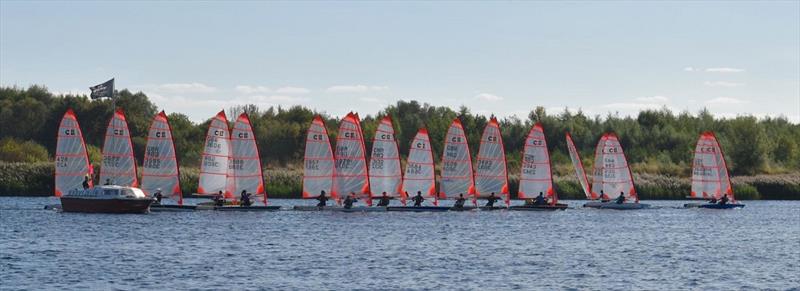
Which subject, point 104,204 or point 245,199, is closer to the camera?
point 104,204

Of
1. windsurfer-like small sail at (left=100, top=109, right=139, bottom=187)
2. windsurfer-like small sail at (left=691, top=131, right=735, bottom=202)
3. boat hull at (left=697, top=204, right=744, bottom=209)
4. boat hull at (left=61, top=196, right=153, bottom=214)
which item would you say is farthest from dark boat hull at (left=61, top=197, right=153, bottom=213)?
windsurfer-like small sail at (left=691, top=131, right=735, bottom=202)

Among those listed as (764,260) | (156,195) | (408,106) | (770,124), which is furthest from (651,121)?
(764,260)

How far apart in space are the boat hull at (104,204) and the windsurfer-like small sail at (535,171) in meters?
28.2

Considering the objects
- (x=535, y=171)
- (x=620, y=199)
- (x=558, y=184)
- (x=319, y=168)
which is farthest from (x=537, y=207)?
(x=558, y=184)

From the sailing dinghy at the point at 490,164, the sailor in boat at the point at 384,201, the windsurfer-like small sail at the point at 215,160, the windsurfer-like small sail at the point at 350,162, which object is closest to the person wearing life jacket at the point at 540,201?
the sailing dinghy at the point at 490,164

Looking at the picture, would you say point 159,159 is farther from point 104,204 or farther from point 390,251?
point 390,251

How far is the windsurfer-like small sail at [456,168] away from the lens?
3664 inches

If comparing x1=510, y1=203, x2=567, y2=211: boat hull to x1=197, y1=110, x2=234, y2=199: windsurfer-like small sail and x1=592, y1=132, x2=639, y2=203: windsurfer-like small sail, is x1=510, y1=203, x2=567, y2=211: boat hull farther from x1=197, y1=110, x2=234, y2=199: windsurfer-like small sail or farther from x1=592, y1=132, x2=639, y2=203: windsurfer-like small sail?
x1=197, y1=110, x2=234, y2=199: windsurfer-like small sail

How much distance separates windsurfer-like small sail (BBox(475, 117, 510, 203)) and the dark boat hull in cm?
2425

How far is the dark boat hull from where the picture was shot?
272ft

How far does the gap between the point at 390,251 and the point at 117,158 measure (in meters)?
32.3

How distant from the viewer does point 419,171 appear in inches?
3600

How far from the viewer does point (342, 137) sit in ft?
296

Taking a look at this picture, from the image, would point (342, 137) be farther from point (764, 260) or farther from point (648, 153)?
point (648, 153)
